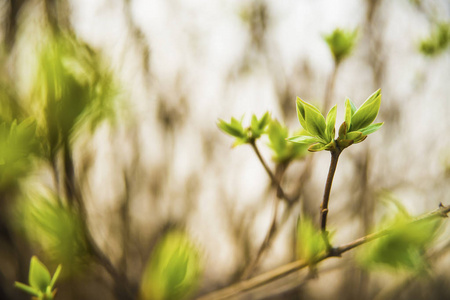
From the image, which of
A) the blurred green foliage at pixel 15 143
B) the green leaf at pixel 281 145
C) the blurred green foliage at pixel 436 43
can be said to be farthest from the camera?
the blurred green foliage at pixel 436 43

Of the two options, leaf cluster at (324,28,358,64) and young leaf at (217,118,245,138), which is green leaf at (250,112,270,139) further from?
leaf cluster at (324,28,358,64)

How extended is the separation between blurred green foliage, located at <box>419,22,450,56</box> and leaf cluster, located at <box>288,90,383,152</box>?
1.86ft

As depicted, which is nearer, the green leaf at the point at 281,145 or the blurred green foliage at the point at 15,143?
the blurred green foliage at the point at 15,143

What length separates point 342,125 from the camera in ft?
0.50

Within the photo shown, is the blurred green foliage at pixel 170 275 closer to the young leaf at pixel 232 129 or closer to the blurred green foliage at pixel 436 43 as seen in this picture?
the young leaf at pixel 232 129

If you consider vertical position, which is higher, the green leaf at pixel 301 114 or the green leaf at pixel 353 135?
the green leaf at pixel 301 114

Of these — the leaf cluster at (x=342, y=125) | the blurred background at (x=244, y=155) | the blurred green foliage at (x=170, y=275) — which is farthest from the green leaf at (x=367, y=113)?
the blurred background at (x=244, y=155)

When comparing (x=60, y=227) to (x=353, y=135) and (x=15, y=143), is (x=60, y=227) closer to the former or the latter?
(x=15, y=143)

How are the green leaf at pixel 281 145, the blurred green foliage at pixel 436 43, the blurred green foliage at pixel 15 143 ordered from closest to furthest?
the blurred green foliage at pixel 15 143 → the green leaf at pixel 281 145 → the blurred green foliage at pixel 436 43

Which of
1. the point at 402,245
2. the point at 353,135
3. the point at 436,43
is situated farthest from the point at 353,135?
the point at 436,43

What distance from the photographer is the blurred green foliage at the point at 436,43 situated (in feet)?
1.92

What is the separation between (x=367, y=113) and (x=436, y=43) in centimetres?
59

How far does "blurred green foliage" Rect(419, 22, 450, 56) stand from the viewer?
585mm

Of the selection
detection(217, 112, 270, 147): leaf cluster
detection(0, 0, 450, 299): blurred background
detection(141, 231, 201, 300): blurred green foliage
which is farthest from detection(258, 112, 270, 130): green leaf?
detection(0, 0, 450, 299): blurred background
